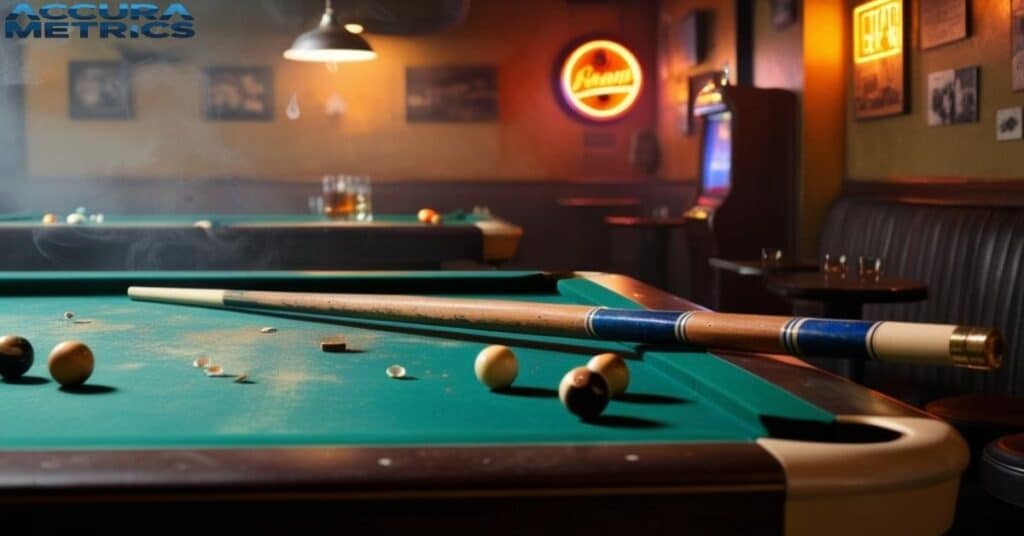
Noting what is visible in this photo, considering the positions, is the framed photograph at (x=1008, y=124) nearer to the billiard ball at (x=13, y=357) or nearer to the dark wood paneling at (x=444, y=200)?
the billiard ball at (x=13, y=357)

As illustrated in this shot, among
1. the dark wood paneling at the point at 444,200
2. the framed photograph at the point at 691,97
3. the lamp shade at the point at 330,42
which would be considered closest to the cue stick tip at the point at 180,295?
the lamp shade at the point at 330,42

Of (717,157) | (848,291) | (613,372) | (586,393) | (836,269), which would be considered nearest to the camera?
(586,393)

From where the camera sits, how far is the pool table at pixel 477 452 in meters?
1.15

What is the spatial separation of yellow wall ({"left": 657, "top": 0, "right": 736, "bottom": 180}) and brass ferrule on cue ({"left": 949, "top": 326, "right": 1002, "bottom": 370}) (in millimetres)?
6208

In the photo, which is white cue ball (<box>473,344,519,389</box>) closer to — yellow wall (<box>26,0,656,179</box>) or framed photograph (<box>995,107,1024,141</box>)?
framed photograph (<box>995,107,1024,141</box>)

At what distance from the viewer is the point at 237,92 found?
974cm

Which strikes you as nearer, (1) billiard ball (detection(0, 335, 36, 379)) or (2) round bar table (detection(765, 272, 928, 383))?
(1) billiard ball (detection(0, 335, 36, 379))

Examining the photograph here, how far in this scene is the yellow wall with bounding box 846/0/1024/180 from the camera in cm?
474

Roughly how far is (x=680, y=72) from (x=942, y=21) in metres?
3.95

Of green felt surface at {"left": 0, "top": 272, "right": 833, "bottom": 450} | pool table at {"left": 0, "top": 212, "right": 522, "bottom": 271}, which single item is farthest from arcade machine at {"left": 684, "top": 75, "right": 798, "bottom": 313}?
green felt surface at {"left": 0, "top": 272, "right": 833, "bottom": 450}

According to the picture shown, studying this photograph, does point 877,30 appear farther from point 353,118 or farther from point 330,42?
point 353,118

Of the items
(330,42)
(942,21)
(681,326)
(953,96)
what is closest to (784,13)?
(942,21)

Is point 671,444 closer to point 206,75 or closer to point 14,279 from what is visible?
point 14,279

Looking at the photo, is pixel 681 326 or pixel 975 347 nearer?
pixel 975 347
